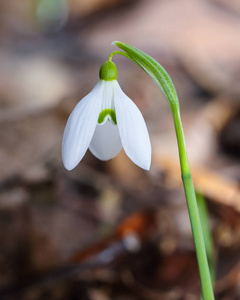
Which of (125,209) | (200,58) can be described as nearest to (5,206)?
(125,209)

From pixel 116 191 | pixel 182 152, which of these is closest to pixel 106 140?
pixel 182 152

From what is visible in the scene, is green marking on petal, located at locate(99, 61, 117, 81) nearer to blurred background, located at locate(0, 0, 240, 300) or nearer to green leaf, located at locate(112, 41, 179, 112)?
green leaf, located at locate(112, 41, 179, 112)

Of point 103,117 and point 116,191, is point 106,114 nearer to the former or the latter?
point 103,117

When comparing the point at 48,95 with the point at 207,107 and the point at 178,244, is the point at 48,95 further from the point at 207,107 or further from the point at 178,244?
the point at 178,244

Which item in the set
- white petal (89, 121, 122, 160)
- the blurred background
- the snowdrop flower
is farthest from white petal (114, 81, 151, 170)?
the blurred background

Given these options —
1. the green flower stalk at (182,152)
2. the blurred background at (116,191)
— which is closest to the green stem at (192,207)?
the green flower stalk at (182,152)

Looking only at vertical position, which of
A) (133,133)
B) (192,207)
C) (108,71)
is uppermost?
(108,71)
